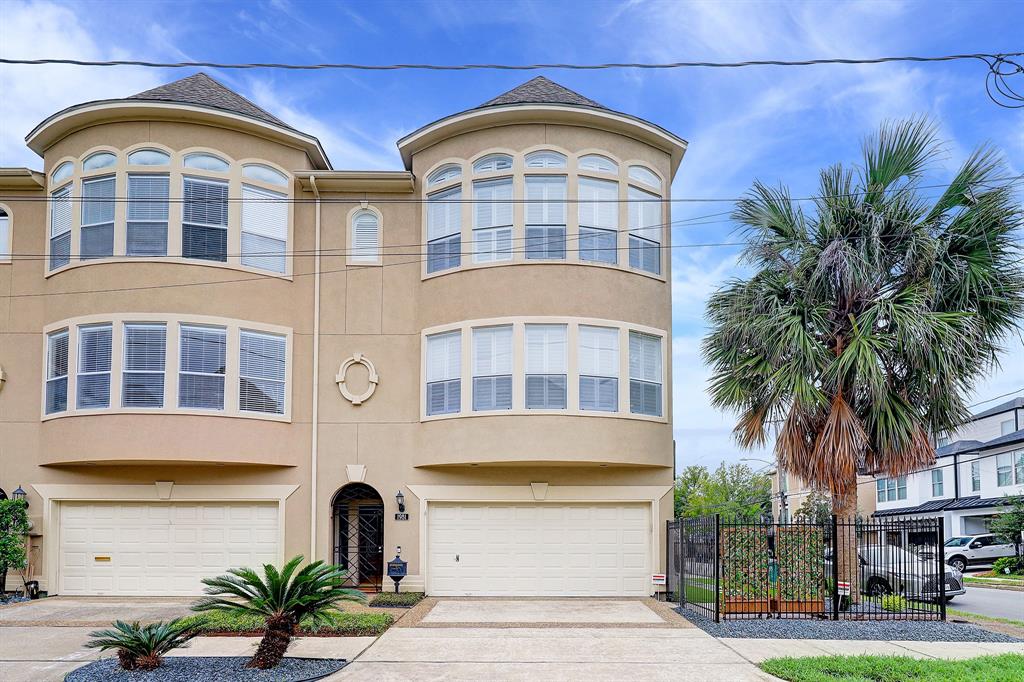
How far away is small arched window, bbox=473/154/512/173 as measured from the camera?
19314mm

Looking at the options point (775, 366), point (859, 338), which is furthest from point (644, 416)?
point (859, 338)

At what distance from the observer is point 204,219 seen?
18969 millimetres

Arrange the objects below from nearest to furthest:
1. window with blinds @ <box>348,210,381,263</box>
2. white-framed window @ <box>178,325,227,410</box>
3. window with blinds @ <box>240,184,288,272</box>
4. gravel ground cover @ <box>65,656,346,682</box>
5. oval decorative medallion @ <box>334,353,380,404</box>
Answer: gravel ground cover @ <box>65,656,346,682</box>, white-framed window @ <box>178,325,227,410</box>, window with blinds @ <box>240,184,288,272</box>, oval decorative medallion @ <box>334,353,380,404</box>, window with blinds @ <box>348,210,381,263</box>

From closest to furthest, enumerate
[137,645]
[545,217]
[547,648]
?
[137,645] < [547,648] < [545,217]

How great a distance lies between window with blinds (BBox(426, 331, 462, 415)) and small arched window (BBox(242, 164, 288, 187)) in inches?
176

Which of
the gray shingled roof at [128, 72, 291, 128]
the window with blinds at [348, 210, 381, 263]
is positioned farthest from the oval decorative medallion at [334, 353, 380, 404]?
the gray shingled roof at [128, 72, 291, 128]

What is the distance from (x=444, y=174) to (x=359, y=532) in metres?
7.55

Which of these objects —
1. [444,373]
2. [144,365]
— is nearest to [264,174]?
[144,365]

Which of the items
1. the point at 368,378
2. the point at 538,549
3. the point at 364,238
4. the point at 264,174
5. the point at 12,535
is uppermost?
the point at 264,174

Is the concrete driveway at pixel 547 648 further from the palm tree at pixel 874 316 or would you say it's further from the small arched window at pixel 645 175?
the small arched window at pixel 645 175

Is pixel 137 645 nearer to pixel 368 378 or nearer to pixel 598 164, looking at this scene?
pixel 368 378

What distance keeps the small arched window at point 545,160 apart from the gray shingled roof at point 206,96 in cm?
505

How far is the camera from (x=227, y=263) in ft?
62.2

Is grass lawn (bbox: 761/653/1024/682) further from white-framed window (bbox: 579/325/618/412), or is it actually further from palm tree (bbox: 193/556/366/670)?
white-framed window (bbox: 579/325/618/412)
